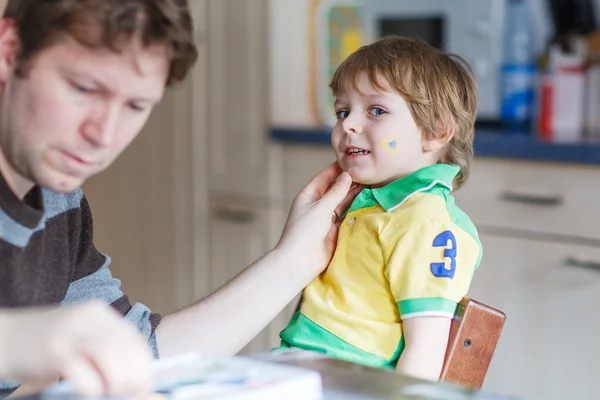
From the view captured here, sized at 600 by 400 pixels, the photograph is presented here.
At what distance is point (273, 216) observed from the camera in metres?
2.72

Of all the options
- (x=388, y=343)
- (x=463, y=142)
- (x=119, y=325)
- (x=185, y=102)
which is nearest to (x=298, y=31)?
(x=185, y=102)

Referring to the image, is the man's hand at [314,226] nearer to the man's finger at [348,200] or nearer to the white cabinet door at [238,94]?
the man's finger at [348,200]

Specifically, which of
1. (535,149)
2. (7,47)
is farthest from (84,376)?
(535,149)

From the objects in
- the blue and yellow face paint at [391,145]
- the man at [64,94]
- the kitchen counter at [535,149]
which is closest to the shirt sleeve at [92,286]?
the man at [64,94]

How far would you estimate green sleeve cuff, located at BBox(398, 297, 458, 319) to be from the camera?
998mm

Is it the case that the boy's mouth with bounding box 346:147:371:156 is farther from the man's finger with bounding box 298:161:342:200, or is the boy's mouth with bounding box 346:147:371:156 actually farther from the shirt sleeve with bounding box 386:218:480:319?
the shirt sleeve with bounding box 386:218:480:319

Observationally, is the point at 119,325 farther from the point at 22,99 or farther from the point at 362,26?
the point at 362,26

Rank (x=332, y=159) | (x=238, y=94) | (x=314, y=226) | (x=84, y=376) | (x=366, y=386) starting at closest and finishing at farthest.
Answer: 1. (x=84, y=376)
2. (x=366, y=386)
3. (x=314, y=226)
4. (x=332, y=159)
5. (x=238, y=94)

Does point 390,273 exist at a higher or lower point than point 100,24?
lower

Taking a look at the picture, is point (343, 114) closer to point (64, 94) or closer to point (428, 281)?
point (428, 281)

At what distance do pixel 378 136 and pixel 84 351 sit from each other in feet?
2.15

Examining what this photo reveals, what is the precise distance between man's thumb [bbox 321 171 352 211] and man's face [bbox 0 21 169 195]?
413mm

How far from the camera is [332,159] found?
8.33 ft

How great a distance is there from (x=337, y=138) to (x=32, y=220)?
479mm
